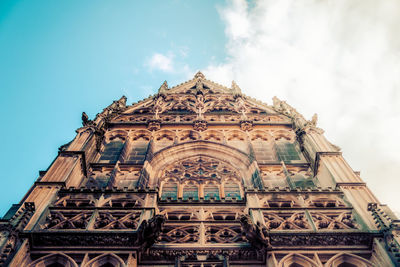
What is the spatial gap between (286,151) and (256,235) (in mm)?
8573

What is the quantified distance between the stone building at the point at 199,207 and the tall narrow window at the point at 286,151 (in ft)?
0.16

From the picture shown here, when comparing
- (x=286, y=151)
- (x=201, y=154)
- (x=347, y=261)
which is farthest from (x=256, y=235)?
(x=286, y=151)

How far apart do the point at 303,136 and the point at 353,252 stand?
26.4ft

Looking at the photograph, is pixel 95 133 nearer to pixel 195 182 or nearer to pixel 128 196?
pixel 195 182

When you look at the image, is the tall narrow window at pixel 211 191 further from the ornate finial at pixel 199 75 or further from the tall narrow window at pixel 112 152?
the ornate finial at pixel 199 75

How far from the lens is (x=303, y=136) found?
16.2 m

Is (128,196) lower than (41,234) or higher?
higher

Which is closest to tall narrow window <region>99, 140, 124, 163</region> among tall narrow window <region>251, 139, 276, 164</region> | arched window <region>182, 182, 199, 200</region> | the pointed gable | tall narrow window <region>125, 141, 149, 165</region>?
tall narrow window <region>125, 141, 149, 165</region>

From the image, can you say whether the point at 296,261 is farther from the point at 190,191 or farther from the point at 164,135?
the point at 164,135

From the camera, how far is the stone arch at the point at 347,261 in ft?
27.3

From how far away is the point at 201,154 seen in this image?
1633 cm

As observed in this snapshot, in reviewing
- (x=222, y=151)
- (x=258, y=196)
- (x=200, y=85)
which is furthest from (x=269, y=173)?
(x=200, y=85)

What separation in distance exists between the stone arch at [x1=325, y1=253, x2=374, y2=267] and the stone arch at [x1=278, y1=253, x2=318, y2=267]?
1.21 feet

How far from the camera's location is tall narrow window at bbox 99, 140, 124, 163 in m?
15.8
